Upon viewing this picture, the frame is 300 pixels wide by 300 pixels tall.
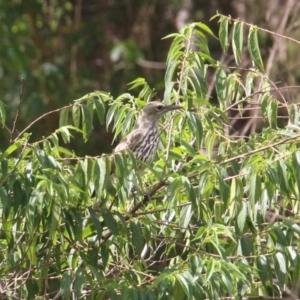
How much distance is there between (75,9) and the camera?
12.9 meters

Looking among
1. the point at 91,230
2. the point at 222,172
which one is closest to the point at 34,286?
the point at 91,230

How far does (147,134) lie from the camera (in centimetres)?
508

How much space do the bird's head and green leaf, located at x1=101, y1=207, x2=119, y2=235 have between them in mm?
949

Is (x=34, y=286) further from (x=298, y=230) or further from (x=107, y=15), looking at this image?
(x=107, y=15)

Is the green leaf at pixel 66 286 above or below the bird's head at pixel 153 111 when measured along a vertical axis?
below

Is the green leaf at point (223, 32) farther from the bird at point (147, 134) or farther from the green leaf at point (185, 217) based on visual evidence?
the green leaf at point (185, 217)

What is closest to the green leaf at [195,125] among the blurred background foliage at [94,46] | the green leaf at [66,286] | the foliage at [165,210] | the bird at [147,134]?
the foliage at [165,210]

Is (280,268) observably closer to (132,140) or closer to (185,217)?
(185,217)

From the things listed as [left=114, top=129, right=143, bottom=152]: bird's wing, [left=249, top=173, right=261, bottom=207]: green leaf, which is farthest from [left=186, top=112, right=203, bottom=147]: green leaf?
[left=114, top=129, right=143, bottom=152]: bird's wing

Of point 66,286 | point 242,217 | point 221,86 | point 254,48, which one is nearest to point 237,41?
point 254,48

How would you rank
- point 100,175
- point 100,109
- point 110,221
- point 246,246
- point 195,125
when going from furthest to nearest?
point 100,109 < point 195,125 < point 246,246 < point 110,221 < point 100,175

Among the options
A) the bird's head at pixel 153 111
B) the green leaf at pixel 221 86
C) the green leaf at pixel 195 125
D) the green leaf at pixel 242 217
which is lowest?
the green leaf at pixel 242 217

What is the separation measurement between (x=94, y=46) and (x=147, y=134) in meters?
7.89

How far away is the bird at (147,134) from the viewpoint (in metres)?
4.92
